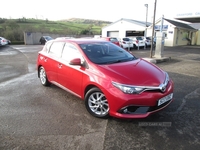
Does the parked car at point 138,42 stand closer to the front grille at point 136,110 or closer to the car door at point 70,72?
the car door at point 70,72

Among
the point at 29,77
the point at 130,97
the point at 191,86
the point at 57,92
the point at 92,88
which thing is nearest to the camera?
the point at 130,97

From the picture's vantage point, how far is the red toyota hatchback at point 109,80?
3.05 metres

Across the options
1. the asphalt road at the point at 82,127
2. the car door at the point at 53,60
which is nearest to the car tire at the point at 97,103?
the asphalt road at the point at 82,127

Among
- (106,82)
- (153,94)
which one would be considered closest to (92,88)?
(106,82)

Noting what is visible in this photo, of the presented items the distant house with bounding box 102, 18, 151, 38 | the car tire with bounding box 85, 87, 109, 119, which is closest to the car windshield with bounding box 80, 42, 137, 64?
the car tire with bounding box 85, 87, 109, 119

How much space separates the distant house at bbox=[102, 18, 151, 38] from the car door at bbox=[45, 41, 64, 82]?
26968 millimetres

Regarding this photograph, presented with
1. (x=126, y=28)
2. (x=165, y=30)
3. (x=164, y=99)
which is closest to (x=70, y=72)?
(x=164, y=99)

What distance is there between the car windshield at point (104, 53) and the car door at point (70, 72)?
0.85 feet

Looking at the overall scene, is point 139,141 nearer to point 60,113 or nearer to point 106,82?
point 106,82

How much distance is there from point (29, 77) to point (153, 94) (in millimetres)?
5451

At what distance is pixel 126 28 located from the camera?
3133 centimetres

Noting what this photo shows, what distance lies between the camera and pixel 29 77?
22.7ft

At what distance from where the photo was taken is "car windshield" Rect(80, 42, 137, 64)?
3902 mm

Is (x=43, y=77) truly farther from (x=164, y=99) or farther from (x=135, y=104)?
(x=164, y=99)
